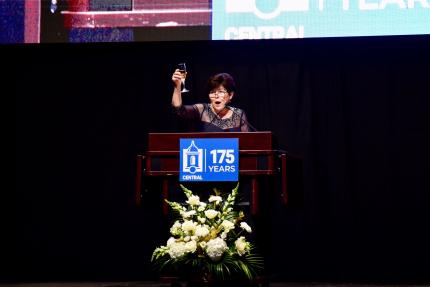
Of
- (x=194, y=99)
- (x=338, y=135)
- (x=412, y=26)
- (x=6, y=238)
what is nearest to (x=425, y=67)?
(x=412, y=26)

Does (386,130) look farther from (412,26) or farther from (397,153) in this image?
(412,26)

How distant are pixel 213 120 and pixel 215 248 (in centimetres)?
86

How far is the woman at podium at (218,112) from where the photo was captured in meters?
3.73

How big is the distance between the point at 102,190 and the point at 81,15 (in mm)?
1338

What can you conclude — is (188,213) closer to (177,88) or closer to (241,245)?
(241,245)

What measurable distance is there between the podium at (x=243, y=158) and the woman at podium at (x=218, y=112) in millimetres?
289

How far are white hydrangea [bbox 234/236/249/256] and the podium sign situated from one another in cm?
28

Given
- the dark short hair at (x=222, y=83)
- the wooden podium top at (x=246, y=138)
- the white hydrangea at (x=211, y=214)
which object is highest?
the dark short hair at (x=222, y=83)

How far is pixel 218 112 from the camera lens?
378 centimetres

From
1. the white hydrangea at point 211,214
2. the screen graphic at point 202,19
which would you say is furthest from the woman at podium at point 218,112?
the screen graphic at point 202,19

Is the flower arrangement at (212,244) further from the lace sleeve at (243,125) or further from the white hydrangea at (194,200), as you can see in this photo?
the lace sleeve at (243,125)

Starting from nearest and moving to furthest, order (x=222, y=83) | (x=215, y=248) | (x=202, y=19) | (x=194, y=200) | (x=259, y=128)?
(x=215, y=248), (x=194, y=200), (x=222, y=83), (x=202, y=19), (x=259, y=128)

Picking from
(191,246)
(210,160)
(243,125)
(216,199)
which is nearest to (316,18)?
(243,125)

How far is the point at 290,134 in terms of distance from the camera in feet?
17.5
